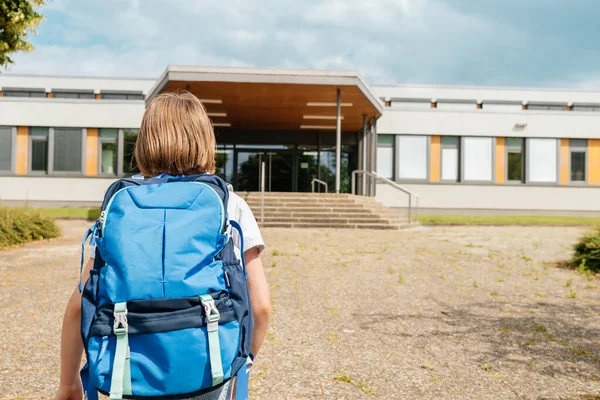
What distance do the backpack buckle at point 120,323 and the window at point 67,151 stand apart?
22806mm

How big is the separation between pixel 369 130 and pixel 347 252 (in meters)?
13.2

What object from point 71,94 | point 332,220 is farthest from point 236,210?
point 71,94

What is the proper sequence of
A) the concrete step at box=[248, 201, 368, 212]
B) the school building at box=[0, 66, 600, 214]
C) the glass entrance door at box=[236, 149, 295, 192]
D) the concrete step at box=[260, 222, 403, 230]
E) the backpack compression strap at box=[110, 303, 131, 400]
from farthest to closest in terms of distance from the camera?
the glass entrance door at box=[236, 149, 295, 192]
the school building at box=[0, 66, 600, 214]
the concrete step at box=[248, 201, 368, 212]
the concrete step at box=[260, 222, 403, 230]
the backpack compression strap at box=[110, 303, 131, 400]

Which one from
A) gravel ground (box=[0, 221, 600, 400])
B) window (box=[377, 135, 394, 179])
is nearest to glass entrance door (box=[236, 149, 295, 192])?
window (box=[377, 135, 394, 179])

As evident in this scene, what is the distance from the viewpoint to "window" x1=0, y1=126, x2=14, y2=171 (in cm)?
2234

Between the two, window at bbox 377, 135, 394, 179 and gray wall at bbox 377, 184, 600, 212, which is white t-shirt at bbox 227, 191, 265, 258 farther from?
window at bbox 377, 135, 394, 179

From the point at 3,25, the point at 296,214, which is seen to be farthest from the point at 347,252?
the point at 3,25

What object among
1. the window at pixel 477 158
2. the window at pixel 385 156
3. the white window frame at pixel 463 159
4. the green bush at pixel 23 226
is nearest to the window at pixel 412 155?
the window at pixel 385 156

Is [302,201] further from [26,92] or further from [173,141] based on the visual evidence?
[26,92]

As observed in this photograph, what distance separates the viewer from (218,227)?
133 centimetres

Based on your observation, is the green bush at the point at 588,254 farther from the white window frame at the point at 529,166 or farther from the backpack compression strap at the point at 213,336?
the white window frame at the point at 529,166

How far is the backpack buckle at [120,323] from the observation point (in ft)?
4.08

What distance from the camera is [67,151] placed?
73.5 feet

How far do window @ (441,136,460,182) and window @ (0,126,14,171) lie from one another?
17.7m
